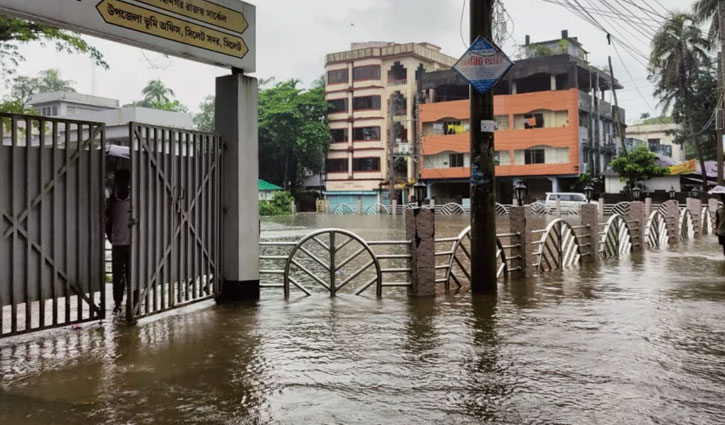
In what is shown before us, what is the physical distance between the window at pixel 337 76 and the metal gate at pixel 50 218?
55231mm

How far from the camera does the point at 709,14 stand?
118 feet

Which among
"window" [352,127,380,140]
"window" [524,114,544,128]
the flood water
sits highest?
"window" [352,127,380,140]

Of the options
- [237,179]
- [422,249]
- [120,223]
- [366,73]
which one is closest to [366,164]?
[366,73]

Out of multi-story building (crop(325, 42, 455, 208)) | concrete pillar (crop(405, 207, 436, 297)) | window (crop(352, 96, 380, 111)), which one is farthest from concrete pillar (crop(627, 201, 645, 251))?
window (crop(352, 96, 380, 111))

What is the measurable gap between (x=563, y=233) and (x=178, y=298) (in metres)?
9.03

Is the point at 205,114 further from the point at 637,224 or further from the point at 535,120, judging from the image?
the point at 637,224

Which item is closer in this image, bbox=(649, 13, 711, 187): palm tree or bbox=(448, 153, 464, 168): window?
bbox=(649, 13, 711, 187): palm tree

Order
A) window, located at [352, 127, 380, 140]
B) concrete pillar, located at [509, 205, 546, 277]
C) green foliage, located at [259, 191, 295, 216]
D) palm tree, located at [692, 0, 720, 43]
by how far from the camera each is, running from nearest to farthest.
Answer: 1. concrete pillar, located at [509, 205, 546, 277]
2. palm tree, located at [692, 0, 720, 43]
3. green foliage, located at [259, 191, 295, 216]
4. window, located at [352, 127, 380, 140]

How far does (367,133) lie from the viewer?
196 feet

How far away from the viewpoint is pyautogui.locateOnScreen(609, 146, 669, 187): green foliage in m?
42.0

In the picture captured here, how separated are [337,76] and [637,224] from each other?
154 feet

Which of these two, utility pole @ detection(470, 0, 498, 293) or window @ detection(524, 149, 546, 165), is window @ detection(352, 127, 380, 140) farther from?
utility pole @ detection(470, 0, 498, 293)

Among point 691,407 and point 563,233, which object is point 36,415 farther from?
point 563,233

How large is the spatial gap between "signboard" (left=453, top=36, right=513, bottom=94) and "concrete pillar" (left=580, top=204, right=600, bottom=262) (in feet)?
22.0
